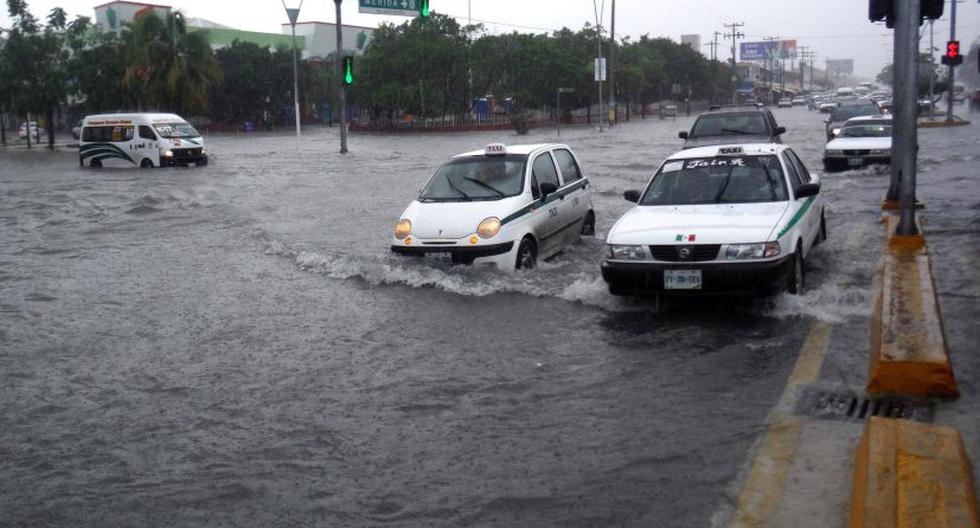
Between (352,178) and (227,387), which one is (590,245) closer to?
(227,387)

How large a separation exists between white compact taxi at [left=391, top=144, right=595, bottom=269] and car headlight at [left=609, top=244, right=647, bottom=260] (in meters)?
2.20

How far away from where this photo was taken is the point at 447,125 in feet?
223

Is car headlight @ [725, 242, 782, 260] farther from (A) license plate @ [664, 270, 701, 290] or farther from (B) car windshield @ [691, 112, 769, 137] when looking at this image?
(B) car windshield @ [691, 112, 769, 137]

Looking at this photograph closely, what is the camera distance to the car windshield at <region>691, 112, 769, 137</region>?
19.4 meters

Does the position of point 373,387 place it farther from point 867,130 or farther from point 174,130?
point 174,130

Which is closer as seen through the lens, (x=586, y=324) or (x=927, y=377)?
(x=927, y=377)

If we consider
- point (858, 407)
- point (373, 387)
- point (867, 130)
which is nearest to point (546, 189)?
point (373, 387)

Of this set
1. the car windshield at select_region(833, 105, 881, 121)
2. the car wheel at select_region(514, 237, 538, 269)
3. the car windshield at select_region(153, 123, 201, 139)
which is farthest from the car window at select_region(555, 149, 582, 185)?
the car windshield at select_region(153, 123, 201, 139)

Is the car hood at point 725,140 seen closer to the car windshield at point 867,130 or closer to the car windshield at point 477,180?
the car windshield at point 867,130

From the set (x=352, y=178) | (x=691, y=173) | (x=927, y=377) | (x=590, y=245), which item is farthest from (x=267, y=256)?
(x=352, y=178)

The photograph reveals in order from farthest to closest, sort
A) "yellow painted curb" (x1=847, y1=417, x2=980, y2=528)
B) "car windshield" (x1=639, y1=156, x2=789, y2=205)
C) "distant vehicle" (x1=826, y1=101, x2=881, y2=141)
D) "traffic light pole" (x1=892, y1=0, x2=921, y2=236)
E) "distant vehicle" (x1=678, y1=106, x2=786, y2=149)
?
"distant vehicle" (x1=826, y1=101, x2=881, y2=141)
"distant vehicle" (x1=678, y1=106, x2=786, y2=149)
"traffic light pole" (x1=892, y1=0, x2=921, y2=236)
"car windshield" (x1=639, y1=156, x2=789, y2=205)
"yellow painted curb" (x1=847, y1=417, x2=980, y2=528)

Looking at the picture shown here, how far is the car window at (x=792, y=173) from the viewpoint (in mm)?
9805

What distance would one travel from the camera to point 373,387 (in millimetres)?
6992

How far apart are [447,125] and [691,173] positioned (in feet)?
193
